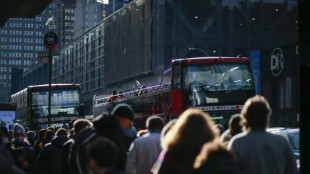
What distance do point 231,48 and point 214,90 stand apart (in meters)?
60.9

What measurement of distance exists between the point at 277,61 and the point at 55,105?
34.0 metres

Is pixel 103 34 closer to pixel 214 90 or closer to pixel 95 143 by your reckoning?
pixel 214 90

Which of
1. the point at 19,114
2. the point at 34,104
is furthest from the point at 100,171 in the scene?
the point at 19,114

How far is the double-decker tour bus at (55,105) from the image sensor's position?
3475 centimetres

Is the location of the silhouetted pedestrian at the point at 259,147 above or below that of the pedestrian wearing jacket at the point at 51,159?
above

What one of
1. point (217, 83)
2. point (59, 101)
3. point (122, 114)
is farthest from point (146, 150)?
point (59, 101)

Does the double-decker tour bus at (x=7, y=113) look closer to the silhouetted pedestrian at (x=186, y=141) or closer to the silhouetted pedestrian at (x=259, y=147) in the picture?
the silhouetted pedestrian at (x=259, y=147)

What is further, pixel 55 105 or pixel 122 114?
pixel 55 105

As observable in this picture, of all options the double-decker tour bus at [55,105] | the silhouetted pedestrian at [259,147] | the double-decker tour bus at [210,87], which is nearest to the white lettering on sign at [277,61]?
the double-decker tour bus at [55,105]

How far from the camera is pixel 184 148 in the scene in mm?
5098

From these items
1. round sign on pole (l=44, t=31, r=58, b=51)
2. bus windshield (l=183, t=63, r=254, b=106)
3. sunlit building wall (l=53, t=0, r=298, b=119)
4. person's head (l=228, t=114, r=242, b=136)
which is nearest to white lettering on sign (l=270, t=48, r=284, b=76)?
sunlit building wall (l=53, t=0, r=298, b=119)

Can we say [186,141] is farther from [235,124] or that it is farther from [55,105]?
[55,105]

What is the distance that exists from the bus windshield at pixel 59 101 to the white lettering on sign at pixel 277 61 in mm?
31697

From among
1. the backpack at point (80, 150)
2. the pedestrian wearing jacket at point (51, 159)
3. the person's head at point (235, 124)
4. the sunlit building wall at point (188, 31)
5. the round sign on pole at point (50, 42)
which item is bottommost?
the pedestrian wearing jacket at point (51, 159)
